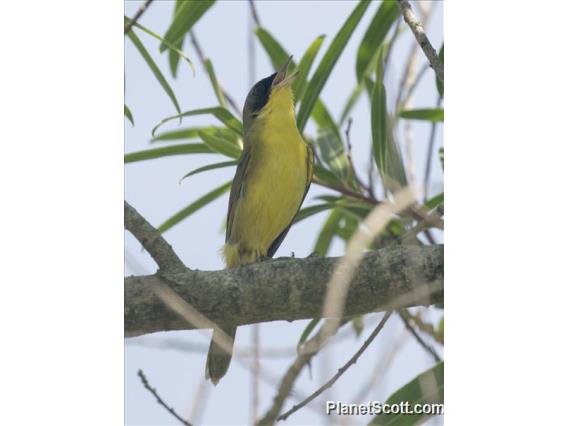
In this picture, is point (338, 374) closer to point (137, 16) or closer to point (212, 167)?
point (137, 16)

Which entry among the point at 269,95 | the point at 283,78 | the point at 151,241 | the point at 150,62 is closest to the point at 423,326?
the point at 151,241

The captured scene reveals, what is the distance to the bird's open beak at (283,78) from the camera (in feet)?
14.0

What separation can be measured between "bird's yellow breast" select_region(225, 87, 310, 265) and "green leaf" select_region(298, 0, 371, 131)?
258mm

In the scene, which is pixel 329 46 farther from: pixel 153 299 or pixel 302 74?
pixel 153 299

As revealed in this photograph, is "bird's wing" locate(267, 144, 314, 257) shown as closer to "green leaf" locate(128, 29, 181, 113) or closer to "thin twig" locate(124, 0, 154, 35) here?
"green leaf" locate(128, 29, 181, 113)

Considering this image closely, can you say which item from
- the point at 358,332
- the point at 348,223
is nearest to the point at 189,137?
the point at 348,223

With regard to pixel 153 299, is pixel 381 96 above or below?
above

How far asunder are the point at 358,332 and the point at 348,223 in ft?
5.25

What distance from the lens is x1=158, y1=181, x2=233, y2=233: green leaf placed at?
3.83 meters

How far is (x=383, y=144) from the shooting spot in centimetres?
354

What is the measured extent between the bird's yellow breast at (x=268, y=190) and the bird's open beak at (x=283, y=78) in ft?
0.88

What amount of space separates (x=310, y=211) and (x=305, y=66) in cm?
72

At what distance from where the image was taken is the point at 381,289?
108 inches
